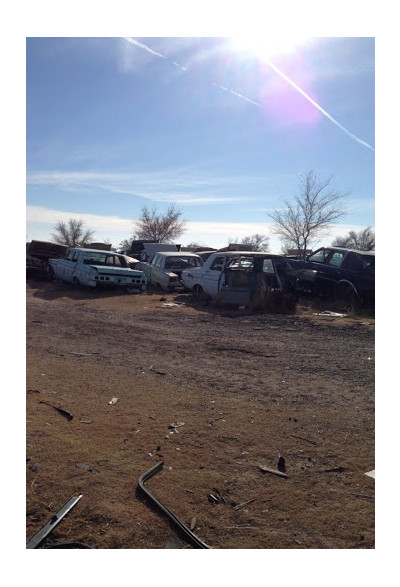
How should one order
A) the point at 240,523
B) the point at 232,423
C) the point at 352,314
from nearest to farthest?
the point at 240,523
the point at 232,423
the point at 352,314

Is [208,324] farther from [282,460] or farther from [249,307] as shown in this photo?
[282,460]

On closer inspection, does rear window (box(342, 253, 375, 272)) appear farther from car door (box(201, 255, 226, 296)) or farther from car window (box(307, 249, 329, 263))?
car door (box(201, 255, 226, 296))

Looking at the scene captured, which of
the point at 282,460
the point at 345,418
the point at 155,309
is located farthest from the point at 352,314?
the point at 282,460

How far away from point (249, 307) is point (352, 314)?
100 inches

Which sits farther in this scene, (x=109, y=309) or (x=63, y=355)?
(x=109, y=309)

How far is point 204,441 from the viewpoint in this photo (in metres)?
3.70

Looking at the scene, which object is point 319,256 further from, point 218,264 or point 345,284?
point 218,264

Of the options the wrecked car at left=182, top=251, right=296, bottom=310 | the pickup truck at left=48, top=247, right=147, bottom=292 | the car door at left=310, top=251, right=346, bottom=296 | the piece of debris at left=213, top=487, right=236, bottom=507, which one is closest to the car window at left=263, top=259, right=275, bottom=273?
the wrecked car at left=182, top=251, right=296, bottom=310

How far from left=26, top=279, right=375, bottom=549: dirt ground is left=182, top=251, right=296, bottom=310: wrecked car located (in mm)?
3882

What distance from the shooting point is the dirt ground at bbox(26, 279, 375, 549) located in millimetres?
2635

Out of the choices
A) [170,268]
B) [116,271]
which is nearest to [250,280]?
[170,268]

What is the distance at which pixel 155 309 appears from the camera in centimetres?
1211

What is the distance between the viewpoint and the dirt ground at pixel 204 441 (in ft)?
8.64

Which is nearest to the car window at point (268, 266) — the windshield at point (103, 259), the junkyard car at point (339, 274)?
the junkyard car at point (339, 274)
